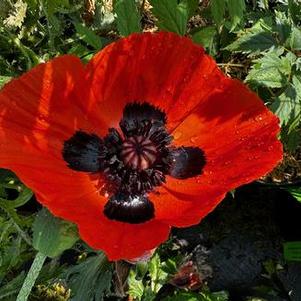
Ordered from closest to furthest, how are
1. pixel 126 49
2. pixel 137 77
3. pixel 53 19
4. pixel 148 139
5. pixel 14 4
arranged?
pixel 126 49, pixel 137 77, pixel 148 139, pixel 53 19, pixel 14 4

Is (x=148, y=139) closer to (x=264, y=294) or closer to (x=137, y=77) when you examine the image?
(x=137, y=77)

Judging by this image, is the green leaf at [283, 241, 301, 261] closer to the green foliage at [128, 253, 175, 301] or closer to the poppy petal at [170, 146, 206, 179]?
the green foliage at [128, 253, 175, 301]

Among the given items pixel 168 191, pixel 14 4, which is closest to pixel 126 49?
pixel 168 191

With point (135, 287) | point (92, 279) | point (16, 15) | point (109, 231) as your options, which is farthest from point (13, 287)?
point (16, 15)

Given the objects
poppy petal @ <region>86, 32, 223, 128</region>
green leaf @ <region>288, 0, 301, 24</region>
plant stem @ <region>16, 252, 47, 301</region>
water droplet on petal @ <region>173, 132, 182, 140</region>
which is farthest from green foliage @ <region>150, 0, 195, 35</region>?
plant stem @ <region>16, 252, 47, 301</region>

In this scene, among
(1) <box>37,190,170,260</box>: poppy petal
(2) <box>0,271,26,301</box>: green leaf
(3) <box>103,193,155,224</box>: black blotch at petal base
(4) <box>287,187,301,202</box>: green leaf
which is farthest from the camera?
(4) <box>287,187,301,202</box>: green leaf

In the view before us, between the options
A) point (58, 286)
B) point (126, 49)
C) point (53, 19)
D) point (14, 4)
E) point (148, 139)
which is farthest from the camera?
point (58, 286)

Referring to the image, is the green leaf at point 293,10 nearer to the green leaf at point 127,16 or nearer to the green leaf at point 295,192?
the green leaf at point 127,16

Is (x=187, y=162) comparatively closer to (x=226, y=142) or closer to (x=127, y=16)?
(x=226, y=142)
